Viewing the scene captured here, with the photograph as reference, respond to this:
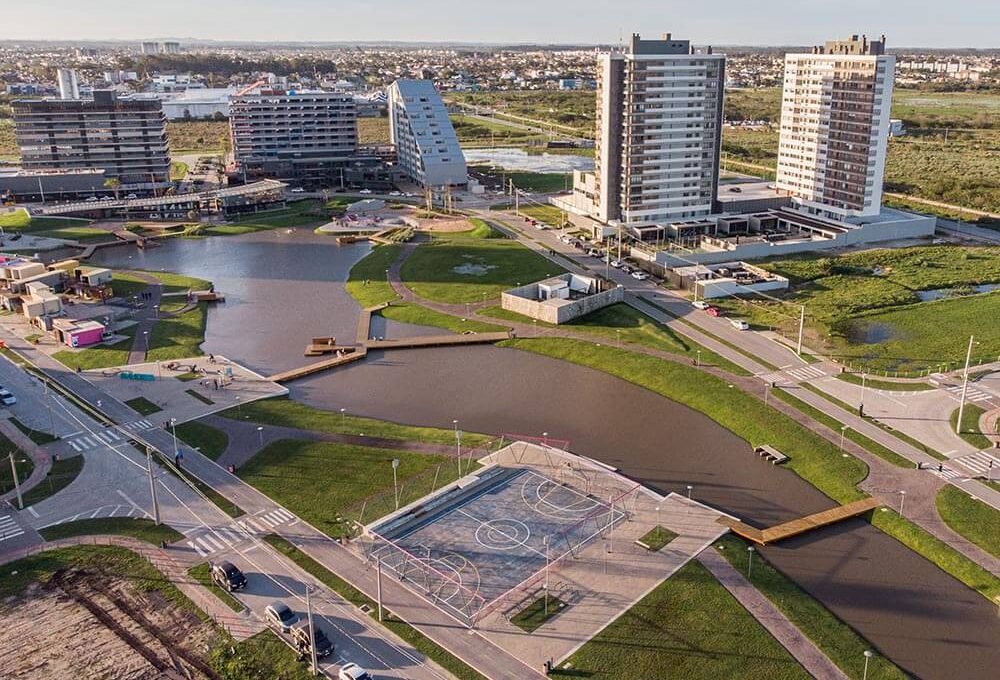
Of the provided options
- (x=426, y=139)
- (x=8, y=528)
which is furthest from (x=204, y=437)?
(x=426, y=139)

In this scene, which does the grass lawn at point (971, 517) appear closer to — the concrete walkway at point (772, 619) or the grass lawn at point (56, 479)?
the concrete walkway at point (772, 619)

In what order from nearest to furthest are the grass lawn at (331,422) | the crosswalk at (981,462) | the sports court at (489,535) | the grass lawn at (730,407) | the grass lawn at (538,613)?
1. the grass lawn at (538,613)
2. the sports court at (489,535)
3. the crosswalk at (981,462)
4. the grass lawn at (730,407)
5. the grass lawn at (331,422)

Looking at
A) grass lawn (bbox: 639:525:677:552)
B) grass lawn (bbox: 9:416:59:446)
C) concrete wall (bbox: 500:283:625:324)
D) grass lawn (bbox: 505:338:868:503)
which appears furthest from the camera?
concrete wall (bbox: 500:283:625:324)

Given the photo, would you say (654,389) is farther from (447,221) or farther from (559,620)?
(447,221)

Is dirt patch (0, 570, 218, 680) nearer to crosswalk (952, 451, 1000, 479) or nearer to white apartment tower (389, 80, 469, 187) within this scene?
crosswalk (952, 451, 1000, 479)

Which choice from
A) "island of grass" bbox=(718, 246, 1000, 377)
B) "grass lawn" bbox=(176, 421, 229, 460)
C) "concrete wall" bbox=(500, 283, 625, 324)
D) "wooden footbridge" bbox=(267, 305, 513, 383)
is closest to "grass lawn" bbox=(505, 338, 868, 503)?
"wooden footbridge" bbox=(267, 305, 513, 383)

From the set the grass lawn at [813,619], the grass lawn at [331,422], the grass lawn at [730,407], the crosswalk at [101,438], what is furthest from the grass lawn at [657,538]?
the crosswalk at [101,438]
